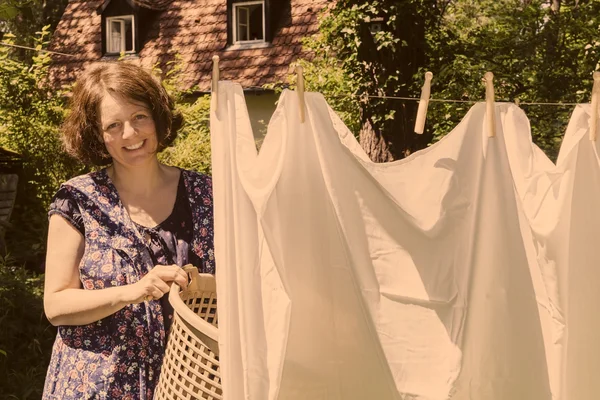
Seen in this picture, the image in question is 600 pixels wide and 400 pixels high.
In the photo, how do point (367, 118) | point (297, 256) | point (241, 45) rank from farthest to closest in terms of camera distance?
point (241, 45)
point (367, 118)
point (297, 256)

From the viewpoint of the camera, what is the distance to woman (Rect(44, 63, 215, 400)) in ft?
7.14

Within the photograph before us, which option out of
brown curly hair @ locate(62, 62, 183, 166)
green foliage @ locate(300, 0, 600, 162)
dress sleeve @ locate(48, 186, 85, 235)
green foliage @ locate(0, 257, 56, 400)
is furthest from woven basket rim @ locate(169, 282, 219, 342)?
green foliage @ locate(300, 0, 600, 162)

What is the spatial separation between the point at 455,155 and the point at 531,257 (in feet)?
0.95

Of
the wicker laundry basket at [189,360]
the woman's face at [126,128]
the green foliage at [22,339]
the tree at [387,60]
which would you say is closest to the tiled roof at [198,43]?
the tree at [387,60]

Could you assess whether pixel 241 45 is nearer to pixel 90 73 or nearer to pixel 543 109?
pixel 543 109

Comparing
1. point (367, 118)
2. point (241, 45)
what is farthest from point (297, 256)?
point (241, 45)

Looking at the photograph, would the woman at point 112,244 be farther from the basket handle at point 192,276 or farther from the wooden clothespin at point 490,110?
the wooden clothespin at point 490,110

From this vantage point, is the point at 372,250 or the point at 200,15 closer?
the point at 372,250

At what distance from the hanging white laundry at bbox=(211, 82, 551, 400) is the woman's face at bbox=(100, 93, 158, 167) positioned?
28 cm

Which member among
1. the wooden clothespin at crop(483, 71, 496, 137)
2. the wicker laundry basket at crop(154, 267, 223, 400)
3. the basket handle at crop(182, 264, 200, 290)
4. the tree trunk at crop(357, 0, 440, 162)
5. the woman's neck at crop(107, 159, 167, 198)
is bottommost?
the wicker laundry basket at crop(154, 267, 223, 400)

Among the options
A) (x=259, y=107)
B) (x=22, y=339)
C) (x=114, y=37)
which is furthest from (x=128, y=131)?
(x=114, y=37)

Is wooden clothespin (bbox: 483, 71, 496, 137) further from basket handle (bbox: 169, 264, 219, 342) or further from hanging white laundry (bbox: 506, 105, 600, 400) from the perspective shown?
basket handle (bbox: 169, 264, 219, 342)

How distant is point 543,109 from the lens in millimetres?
6195

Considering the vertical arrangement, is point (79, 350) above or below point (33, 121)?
below
